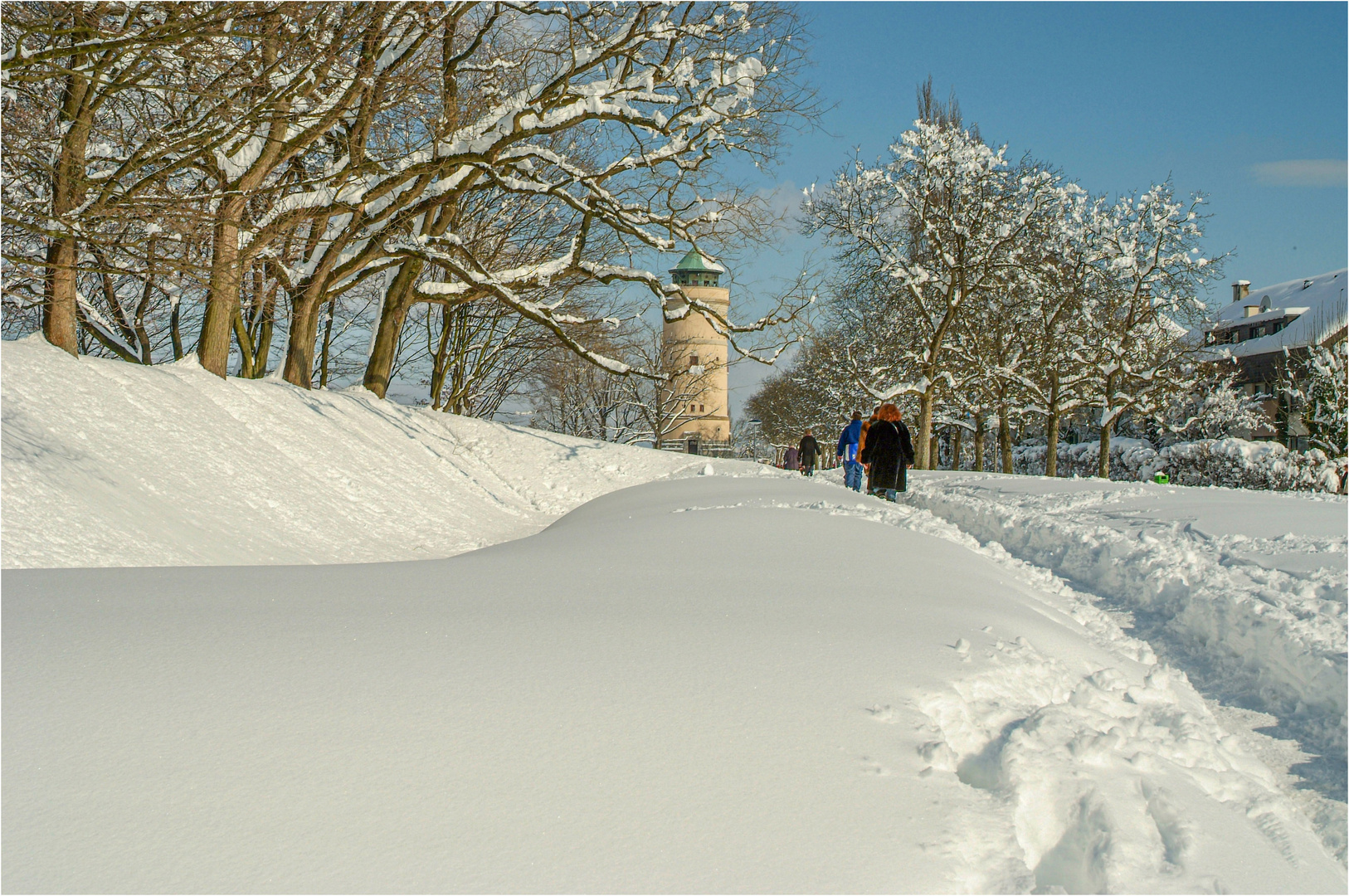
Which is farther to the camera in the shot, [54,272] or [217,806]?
[54,272]

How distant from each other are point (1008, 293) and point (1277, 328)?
30.5 meters

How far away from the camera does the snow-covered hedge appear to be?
76.2 feet

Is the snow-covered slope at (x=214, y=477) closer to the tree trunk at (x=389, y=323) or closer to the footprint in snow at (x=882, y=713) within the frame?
the tree trunk at (x=389, y=323)

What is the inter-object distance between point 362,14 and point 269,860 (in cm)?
1005

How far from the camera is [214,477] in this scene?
10.1m

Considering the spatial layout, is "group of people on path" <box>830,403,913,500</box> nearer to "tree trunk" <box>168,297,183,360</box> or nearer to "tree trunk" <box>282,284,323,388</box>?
"tree trunk" <box>282,284,323,388</box>

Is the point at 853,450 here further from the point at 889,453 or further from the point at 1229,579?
the point at 1229,579

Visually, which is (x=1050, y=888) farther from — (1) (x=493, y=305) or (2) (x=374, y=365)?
(1) (x=493, y=305)

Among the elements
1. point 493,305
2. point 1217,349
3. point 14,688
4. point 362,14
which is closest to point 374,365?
point 493,305

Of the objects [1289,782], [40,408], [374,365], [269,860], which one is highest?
[374,365]

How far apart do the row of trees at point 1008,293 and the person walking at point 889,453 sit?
11.0 metres

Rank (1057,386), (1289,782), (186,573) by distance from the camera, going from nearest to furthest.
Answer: (1289,782)
(186,573)
(1057,386)

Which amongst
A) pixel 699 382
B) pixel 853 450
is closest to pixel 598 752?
pixel 853 450

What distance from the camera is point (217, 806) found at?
255cm
